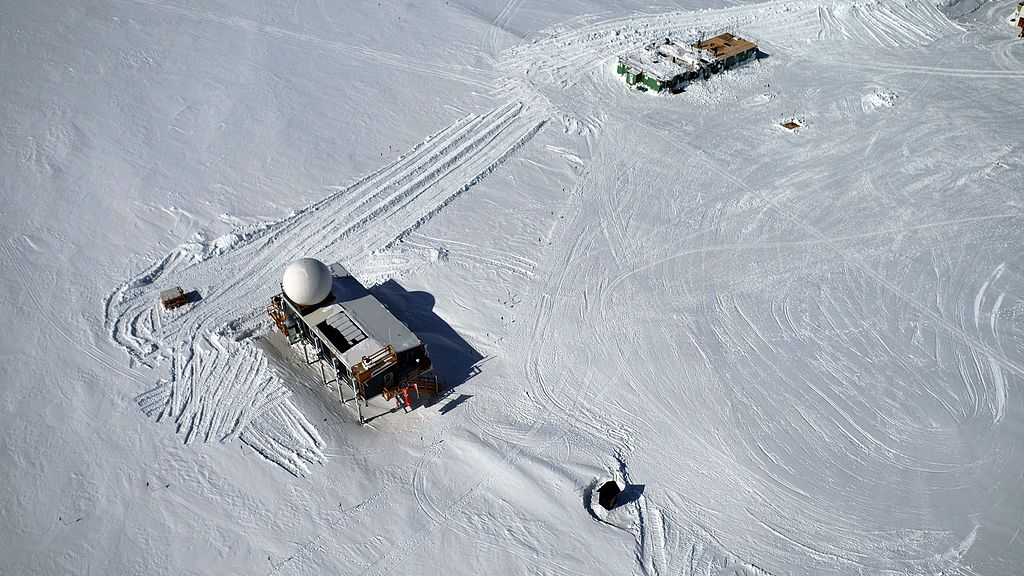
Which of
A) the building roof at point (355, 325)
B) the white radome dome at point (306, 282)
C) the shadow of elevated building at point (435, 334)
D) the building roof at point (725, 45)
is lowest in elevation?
the building roof at point (725, 45)

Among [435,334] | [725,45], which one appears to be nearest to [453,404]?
[435,334]

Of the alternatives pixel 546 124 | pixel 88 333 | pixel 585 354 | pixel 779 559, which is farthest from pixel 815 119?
pixel 88 333

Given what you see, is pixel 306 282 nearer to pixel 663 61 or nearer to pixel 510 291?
pixel 510 291

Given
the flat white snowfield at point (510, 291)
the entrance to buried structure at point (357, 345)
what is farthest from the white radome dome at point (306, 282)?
the flat white snowfield at point (510, 291)

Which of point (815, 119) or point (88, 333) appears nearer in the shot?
point (88, 333)

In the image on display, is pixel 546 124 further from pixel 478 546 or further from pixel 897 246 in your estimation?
pixel 478 546

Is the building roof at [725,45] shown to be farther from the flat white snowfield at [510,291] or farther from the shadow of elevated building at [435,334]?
the shadow of elevated building at [435,334]
